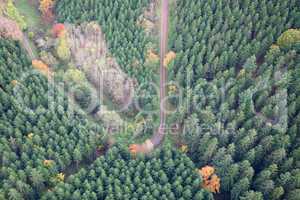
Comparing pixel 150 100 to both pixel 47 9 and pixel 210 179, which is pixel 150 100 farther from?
pixel 47 9

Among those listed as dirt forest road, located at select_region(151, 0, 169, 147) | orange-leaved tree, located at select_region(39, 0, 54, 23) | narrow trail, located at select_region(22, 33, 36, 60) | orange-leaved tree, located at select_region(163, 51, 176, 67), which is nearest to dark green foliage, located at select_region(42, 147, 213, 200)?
dirt forest road, located at select_region(151, 0, 169, 147)

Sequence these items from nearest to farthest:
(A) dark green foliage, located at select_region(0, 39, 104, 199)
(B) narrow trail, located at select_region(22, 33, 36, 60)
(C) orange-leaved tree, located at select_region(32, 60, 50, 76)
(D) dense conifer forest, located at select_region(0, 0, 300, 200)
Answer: (A) dark green foliage, located at select_region(0, 39, 104, 199), (D) dense conifer forest, located at select_region(0, 0, 300, 200), (C) orange-leaved tree, located at select_region(32, 60, 50, 76), (B) narrow trail, located at select_region(22, 33, 36, 60)

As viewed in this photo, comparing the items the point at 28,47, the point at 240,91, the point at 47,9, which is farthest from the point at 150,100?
the point at 47,9

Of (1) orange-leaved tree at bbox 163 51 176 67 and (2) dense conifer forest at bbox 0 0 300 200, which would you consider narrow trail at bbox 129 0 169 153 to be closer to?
(2) dense conifer forest at bbox 0 0 300 200

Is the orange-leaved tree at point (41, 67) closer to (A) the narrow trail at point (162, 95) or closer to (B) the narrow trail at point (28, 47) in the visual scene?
(B) the narrow trail at point (28, 47)

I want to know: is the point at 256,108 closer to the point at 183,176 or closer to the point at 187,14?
the point at 183,176

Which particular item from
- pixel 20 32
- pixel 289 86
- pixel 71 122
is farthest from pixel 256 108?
pixel 20 32
